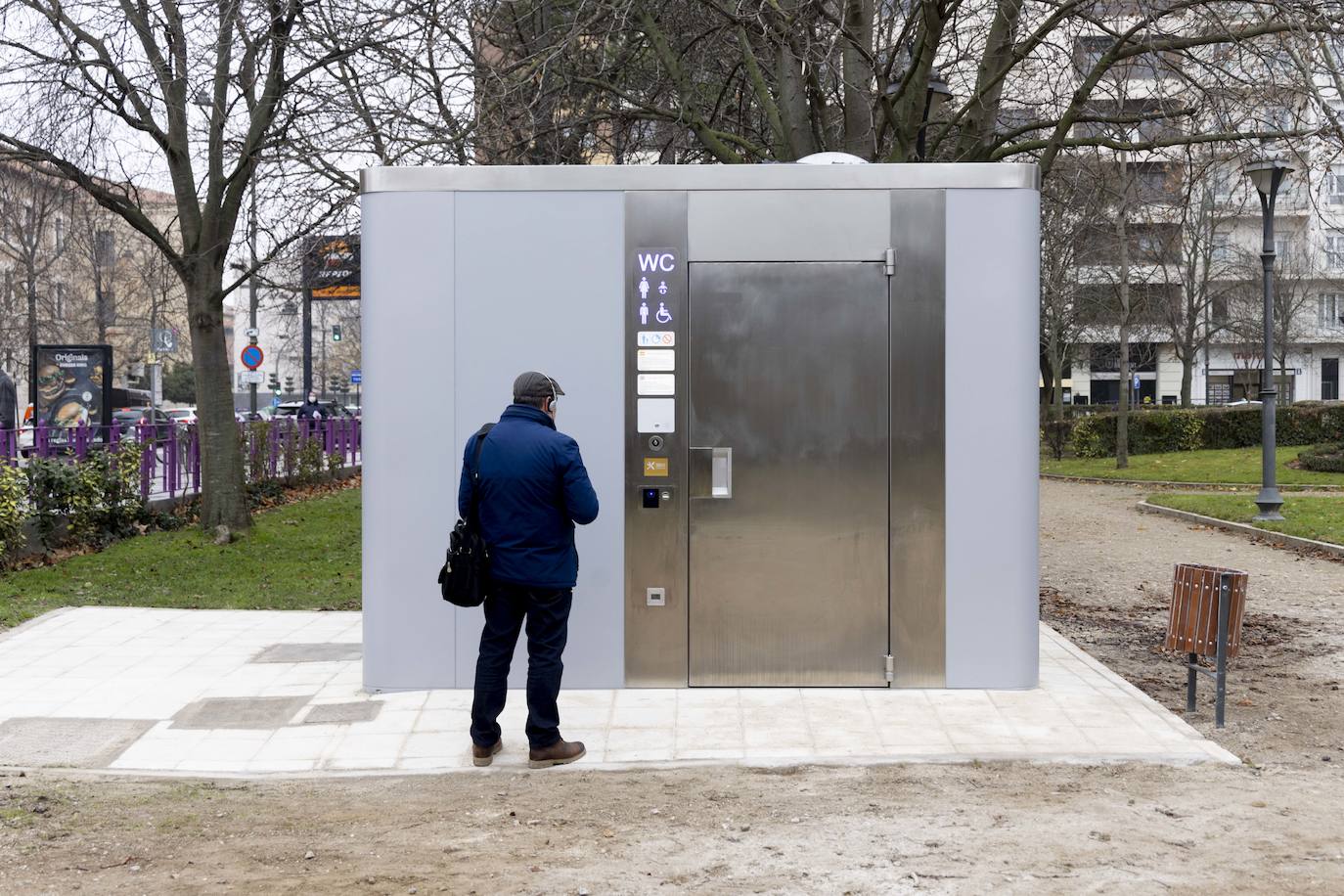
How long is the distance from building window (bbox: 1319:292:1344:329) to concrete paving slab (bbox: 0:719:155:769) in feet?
201

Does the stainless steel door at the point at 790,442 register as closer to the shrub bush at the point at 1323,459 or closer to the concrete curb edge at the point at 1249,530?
the concrete curb edge at the point at 1249,530

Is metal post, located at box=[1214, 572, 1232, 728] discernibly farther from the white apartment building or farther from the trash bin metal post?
the white apartment building

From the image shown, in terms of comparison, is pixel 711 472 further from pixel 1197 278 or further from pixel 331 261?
pixel 1197 278

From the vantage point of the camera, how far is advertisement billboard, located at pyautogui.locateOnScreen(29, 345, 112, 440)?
75.1 feet

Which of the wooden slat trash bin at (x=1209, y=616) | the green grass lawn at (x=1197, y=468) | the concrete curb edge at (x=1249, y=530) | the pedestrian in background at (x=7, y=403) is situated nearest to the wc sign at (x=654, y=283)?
the wooden slat trash bin at (x=1209, y=616)

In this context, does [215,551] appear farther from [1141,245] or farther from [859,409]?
[1141,245]

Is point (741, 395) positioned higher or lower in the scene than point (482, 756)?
higher

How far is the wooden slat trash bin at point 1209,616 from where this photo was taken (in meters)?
6.77

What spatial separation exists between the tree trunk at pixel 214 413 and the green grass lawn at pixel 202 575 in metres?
0.42

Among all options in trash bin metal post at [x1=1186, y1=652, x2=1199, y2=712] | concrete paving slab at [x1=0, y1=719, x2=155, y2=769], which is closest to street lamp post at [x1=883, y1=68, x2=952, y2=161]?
trash bin metal post at [x1=1186, y1=652, x2=1199, y2=712]

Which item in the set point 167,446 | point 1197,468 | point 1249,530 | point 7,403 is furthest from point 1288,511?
point 7,403

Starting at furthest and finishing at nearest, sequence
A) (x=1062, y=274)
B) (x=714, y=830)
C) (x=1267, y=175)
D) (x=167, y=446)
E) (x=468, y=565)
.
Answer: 1. (x=1062, y=274)
2. (x=167, y=446)
3. (x=1267, y=175)
4. (x=468, y=565)
5. (x=714, y=830)

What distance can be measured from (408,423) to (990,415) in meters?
3.21

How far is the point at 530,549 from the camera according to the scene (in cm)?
596
